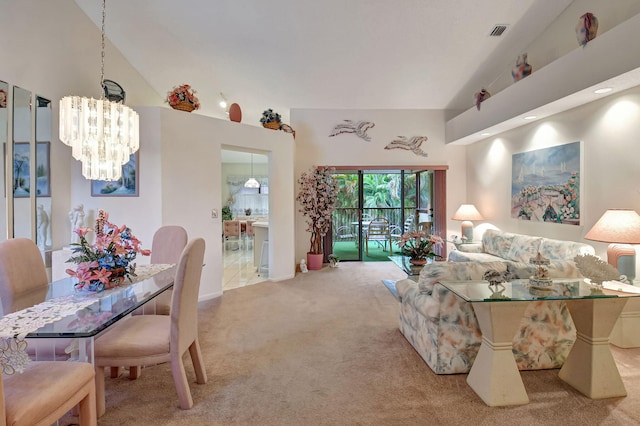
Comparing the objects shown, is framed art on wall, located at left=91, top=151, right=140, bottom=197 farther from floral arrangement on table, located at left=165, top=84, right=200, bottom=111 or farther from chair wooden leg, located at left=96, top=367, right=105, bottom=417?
chair wooden leg, located at left=96, top=367, right=105, bottom=417

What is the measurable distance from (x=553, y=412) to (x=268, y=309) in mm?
2755

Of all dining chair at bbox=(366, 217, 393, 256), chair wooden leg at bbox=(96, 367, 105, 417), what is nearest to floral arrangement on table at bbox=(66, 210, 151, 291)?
chair wooden leg at bbox=(96, 367, 105, 417)

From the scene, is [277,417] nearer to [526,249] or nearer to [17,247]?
[17,247]

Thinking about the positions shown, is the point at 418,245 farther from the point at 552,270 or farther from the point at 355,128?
the point at 355,128

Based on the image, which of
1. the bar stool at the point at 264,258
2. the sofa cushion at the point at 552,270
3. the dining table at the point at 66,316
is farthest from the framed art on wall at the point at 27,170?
the sofa cushion at the point at 552,270

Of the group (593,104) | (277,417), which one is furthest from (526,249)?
(277,417)

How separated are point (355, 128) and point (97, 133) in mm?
4397

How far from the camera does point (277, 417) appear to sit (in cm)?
193

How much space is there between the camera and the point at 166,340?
6.35 ft

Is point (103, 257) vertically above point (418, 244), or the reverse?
point (103, 257)

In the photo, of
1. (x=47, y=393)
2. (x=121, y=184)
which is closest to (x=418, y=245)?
(x=47, y=393)

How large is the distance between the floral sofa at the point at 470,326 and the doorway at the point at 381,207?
12.7ft

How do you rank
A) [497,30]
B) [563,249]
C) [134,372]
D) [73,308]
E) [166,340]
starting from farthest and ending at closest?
[497,30], [563,249], [134,372], [166,340], [73,308]

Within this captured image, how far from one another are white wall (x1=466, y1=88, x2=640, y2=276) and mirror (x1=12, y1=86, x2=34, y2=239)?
5.88 meters
